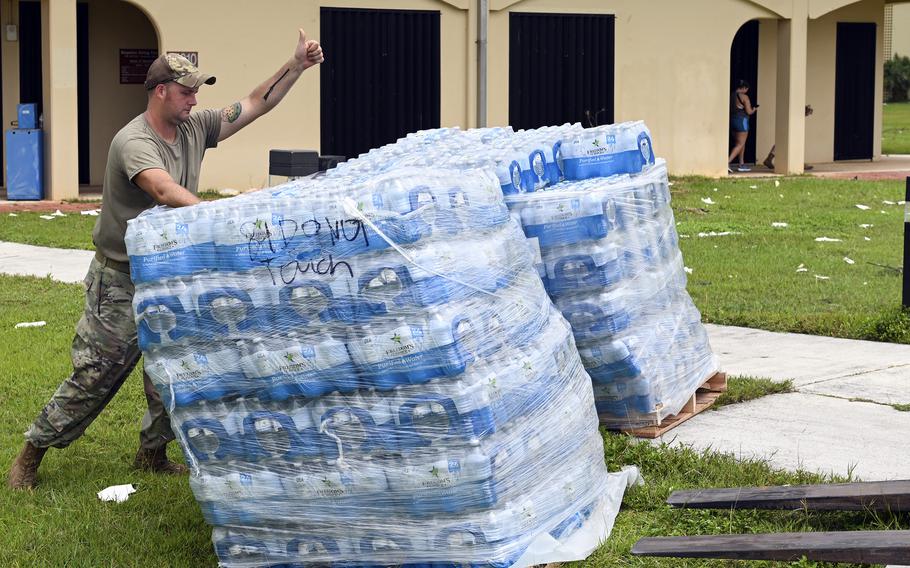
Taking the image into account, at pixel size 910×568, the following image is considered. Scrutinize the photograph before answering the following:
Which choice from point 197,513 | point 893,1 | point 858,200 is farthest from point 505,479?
point 893,1

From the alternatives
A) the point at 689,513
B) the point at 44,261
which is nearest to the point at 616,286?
the point at 689,513

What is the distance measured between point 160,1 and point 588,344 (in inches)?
565

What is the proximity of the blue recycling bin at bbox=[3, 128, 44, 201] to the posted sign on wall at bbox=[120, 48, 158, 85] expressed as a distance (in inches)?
115

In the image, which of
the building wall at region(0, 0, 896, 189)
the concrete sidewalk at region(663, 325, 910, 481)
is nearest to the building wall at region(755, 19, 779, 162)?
the building wall at region(0, 0, 896, 189)

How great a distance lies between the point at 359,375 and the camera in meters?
4.79

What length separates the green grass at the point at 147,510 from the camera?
209 inches

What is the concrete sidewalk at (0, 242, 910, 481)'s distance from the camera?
6391 millimetres

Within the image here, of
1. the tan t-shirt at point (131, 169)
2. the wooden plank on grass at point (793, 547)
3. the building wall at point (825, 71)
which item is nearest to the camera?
the wooden plank on grass at point (793, 547)

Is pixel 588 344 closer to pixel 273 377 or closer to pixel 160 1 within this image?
pixel 273 377

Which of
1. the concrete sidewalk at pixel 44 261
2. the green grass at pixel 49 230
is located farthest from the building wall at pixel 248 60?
the concrete sidewalk at pixel 44 261

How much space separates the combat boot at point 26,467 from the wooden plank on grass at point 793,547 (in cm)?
290

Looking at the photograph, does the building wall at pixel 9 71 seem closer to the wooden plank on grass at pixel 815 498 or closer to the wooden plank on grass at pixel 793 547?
the wooden plank on grass at pixel 815 498

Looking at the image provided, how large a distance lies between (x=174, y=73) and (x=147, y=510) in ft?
6.31

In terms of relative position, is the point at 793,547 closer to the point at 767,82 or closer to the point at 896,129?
the point at 767,82
